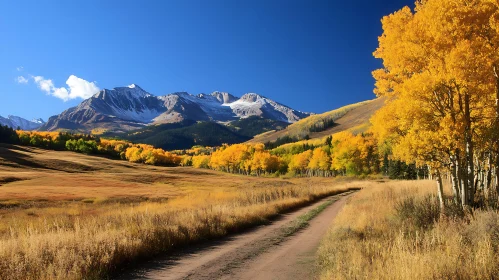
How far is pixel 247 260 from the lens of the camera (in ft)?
38.3

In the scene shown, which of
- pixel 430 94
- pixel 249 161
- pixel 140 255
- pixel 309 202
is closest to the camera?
pixel 140 255

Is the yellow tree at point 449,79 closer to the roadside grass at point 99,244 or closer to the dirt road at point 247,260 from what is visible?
the dirt road at point 247,260

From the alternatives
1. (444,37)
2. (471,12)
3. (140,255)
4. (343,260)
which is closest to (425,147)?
(444,37)

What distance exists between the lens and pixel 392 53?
15953mm

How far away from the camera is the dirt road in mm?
10023

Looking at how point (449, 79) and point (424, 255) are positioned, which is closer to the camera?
point (424, 255)

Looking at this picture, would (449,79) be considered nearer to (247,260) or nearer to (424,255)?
(424,255)

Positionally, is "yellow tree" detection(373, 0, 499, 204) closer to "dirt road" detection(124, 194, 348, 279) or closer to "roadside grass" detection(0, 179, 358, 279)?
"dirt road" detection(124, 194, 348, 279)

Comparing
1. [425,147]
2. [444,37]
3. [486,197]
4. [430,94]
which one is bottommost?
[486,197]

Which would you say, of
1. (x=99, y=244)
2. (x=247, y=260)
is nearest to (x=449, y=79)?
(x=247, y=260)

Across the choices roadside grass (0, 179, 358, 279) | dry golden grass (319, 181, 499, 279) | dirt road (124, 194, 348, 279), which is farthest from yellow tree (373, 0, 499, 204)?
roadside grass (0, 179, 358, 279)

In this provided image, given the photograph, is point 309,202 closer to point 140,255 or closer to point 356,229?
point 356,229

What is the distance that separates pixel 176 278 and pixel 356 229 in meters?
8.83

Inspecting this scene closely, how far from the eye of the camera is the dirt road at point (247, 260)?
10023 mm
